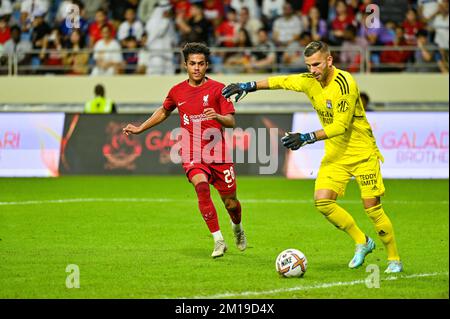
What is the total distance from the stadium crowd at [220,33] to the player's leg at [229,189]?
1232 cm

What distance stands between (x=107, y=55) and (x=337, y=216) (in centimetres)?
1606

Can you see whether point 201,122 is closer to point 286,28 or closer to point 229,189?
point 229,189

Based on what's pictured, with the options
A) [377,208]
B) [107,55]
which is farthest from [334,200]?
[107,55]

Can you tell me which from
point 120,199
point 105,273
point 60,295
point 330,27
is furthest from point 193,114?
point 330,27

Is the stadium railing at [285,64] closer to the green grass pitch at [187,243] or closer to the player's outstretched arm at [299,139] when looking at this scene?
the green grass pitch at [187,243]

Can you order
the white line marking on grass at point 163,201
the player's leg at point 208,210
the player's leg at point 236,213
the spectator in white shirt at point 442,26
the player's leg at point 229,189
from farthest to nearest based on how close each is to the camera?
the spectator in white shirt at point 442,26 → the white line marking on grass at point 163,201 → the player's leg at point 236,213 → the player's leg at point 229,189 → the player's leg at point 208,210

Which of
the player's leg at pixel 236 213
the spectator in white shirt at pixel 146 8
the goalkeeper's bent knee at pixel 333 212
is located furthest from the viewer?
the spectator in white shirt at pixel 146 8

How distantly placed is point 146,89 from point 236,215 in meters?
14.5

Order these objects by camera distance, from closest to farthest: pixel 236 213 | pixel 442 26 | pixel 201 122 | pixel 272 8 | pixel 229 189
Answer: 1. pixel 201 122
2. pixel 229 189
3. pixel 236 213
4. pixel 442 26
5. pixel 272 8

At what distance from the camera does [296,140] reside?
9117 mm

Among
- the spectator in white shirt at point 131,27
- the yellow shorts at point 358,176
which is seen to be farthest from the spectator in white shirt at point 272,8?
the yellow shorts at point 358,176

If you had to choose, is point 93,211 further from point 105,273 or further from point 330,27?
point 330,27

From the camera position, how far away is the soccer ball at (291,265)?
9016 mm

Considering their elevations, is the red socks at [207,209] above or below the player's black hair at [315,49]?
below
